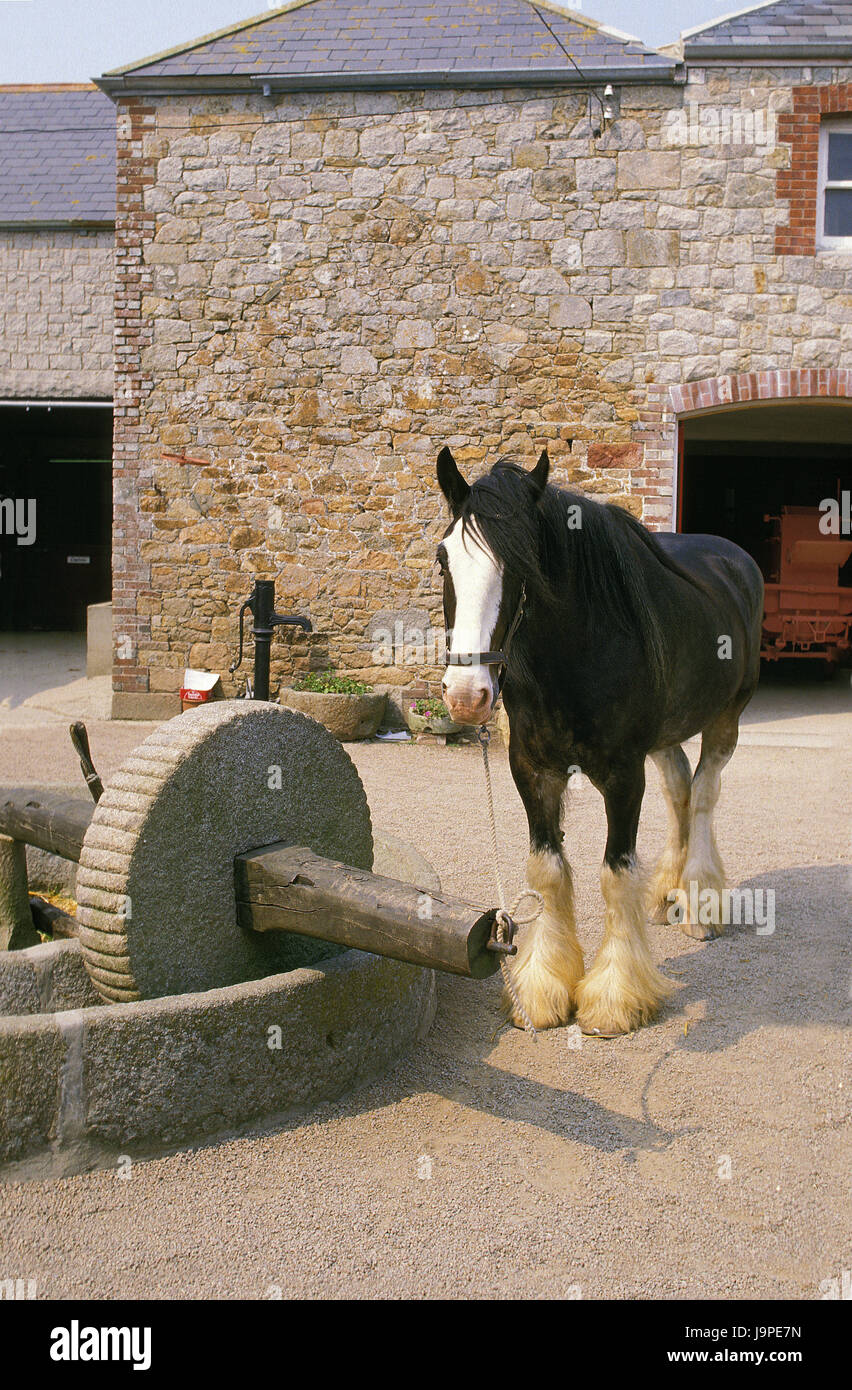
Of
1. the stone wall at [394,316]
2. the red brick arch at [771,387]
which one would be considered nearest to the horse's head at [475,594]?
the stone wall at [394,316]

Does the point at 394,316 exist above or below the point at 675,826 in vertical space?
above

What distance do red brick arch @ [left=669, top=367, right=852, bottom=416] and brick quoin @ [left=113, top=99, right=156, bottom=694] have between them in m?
4.87

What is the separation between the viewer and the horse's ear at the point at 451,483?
338cm

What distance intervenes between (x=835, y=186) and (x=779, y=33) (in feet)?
4.43

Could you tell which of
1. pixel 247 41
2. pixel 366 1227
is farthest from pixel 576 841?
pixel 247 41

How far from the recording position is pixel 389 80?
31.8ft

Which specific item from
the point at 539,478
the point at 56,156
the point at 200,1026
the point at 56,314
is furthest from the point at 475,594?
the point at 56,156

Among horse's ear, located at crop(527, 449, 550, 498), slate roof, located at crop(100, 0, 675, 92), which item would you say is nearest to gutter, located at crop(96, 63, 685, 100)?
slate roof, located at crop(100, 0, 675, 92)

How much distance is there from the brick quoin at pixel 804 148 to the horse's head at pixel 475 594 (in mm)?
7377

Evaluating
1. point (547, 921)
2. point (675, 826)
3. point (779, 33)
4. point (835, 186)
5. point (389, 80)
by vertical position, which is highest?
point (779, 33)

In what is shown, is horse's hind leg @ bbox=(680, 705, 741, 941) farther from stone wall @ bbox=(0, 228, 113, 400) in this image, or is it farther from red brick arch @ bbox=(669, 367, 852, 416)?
stone wall @ bbox=(0, 228, 113, 400)

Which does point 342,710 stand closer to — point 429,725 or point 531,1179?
point 429,725

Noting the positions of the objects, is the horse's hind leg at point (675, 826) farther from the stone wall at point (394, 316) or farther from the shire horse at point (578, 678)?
the stone wall at point (394, 316)

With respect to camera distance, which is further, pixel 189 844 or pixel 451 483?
pixel 451 483
